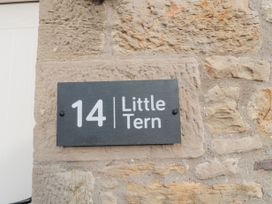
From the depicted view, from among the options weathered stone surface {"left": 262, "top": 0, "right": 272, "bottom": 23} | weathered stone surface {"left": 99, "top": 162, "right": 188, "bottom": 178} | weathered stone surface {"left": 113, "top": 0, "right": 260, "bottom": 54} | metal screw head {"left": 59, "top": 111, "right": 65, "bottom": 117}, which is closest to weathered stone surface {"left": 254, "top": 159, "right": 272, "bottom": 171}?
weathered stone surface {"left": 99, "top": 162, "right": 188, "bottom": 178}

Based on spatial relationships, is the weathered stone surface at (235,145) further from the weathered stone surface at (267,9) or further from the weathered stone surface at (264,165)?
the weathered stone surface at (267,9)

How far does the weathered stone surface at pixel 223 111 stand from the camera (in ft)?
4.22

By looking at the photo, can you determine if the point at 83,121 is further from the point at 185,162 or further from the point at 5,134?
the point at 5,134

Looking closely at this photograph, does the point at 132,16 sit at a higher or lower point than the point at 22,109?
higher

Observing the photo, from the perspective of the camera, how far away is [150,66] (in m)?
1.33

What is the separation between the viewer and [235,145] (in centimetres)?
127

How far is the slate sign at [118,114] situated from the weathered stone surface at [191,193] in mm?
161

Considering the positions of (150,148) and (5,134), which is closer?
(150,148)

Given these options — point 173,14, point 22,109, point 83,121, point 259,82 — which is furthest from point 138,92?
point 22,109

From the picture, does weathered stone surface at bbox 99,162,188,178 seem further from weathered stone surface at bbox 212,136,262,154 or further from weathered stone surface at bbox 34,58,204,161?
weathered stone surface at bbox 212,136,262,154

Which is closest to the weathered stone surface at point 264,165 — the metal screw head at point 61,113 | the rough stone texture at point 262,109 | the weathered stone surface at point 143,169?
the rough stone texture at point 262,109

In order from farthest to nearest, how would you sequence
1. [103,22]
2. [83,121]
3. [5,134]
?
[5,134] < [103,22] < [83,121]

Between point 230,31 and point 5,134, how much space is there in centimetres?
107

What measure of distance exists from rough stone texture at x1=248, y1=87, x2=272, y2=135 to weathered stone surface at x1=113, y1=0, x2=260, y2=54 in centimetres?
18
